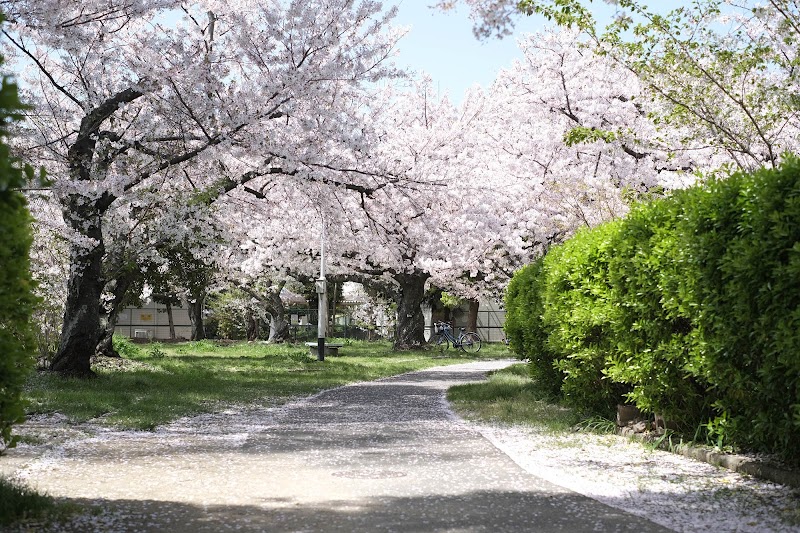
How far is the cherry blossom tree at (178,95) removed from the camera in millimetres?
12047

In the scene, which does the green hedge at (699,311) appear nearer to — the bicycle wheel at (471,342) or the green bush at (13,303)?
the green bush at (13,303)

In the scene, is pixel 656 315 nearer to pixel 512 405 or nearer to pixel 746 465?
pixel 746 465

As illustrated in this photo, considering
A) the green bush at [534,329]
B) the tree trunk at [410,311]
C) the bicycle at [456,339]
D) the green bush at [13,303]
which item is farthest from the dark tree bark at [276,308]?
the green bush at [13,303]

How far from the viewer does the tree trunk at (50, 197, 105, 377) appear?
13508 millimetres

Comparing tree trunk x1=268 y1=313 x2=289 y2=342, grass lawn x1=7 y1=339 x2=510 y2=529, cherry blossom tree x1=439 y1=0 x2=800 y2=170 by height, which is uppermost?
cherry blossom tree x1=439 y1=0 x2=800 y2=170

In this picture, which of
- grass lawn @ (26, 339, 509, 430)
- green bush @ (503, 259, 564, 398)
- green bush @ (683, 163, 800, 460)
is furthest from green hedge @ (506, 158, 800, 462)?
grass lawn @ (26, 339, 509, 430)

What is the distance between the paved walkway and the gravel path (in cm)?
1

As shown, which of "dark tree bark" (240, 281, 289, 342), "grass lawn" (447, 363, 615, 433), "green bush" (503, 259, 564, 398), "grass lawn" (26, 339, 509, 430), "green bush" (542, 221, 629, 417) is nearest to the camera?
"green bush" (542, 221, 629, 417)

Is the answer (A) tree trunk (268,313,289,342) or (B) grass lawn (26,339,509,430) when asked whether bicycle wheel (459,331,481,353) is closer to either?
(A) tree trunk (268,313,289,342)

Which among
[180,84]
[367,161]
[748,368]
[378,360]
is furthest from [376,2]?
[378,360]

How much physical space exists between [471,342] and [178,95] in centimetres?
2168

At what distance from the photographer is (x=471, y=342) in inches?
1254

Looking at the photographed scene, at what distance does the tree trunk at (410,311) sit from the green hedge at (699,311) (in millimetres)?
19878

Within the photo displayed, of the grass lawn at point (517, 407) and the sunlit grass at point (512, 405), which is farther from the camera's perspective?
the sunlit grass at point (512, 405)
